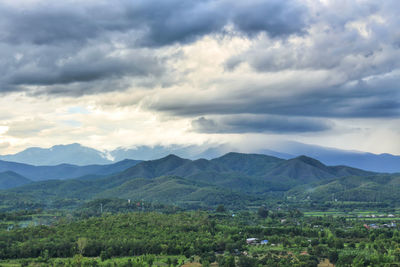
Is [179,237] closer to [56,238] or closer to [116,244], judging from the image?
[116,244]

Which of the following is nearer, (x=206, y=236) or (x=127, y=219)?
(x=206, y=236)

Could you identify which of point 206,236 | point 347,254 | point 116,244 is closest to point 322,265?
point 347,254

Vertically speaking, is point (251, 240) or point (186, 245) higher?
point (186, 245)

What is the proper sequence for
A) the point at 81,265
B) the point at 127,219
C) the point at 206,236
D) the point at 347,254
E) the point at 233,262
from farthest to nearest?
the point at 127,219 → the point at 206,236 → the point at 347,254 → the point at 233,262 → the point at 81,265

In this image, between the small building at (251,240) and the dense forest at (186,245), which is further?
the small building at (251,240)

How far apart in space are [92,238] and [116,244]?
11.2 m

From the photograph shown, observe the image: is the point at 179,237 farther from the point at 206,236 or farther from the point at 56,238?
the point at 56,238

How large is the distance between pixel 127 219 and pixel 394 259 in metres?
94.5

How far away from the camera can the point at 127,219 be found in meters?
164

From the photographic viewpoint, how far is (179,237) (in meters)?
136

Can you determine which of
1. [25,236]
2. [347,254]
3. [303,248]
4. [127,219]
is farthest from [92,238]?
[347,254]

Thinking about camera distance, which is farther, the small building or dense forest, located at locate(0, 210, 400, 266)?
the small building

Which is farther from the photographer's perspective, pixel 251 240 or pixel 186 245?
pixel 251 240

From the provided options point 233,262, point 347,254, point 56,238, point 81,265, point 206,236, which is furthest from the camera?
point 206,236
